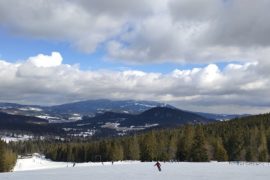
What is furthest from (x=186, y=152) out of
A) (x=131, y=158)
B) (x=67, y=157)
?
(x=67, y=157)

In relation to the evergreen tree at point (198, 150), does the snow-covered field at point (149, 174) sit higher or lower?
lower

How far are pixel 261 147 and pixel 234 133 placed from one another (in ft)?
39.3

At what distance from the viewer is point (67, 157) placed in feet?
584

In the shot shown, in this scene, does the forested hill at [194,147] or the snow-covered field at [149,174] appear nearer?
the snow-covered field at [149,174]

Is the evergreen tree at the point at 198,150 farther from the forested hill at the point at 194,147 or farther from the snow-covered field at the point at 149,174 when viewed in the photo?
the snow-covered field at the point at 149,174

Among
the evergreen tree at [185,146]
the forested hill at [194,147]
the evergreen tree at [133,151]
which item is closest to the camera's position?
the forested hill at [194,147]

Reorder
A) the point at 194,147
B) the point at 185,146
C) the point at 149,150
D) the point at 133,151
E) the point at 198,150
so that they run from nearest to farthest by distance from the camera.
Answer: the point at 198,150 → the point at 194,147 → the point at 185,146 → the point at 149,150 → the point at 133,151

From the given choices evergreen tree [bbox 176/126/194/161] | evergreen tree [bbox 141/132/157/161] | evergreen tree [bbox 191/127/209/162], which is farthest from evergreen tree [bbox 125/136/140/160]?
evergreen tree [bbox 191/127/209/162]

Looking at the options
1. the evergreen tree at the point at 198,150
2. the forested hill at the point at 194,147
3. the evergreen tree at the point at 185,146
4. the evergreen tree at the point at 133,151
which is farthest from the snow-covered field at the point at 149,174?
the evergreen tree at the point at 133,151

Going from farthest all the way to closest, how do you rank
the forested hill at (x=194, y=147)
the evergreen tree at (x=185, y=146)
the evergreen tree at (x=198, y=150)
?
1. the evergreen tree at (x=185, y=146)
2. the forested hill at (x=194, y=147)
3. the evergreen tree at (x=198, y=150)

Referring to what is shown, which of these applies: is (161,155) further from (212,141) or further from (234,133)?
(234,133)

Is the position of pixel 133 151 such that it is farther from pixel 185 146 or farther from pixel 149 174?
pixel 149 174

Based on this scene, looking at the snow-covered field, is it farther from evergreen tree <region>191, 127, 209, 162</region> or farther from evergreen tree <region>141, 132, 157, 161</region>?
evergreen tree <region>141, 132, 157, 161</region>

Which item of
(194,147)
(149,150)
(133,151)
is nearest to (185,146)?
(194,147)
